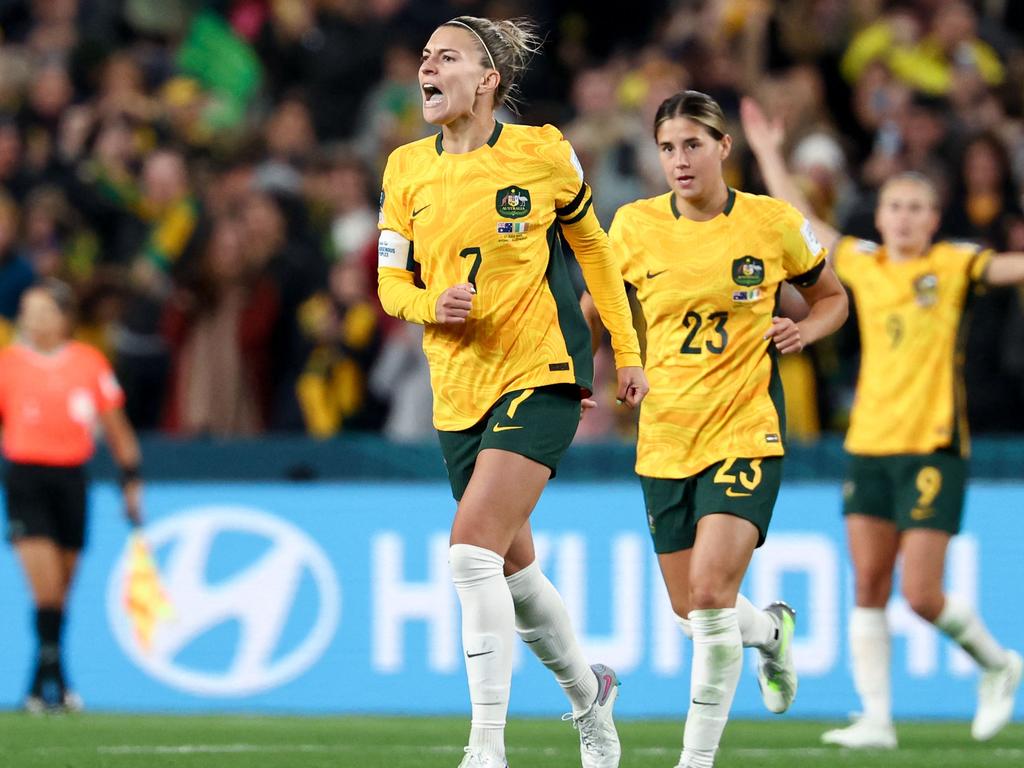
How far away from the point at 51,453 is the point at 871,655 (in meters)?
4.86

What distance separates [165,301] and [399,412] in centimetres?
191

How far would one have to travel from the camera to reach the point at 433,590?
37.8 ft

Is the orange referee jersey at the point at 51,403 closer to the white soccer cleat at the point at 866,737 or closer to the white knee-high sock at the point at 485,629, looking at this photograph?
the white soccer cleat at the point at 866,737

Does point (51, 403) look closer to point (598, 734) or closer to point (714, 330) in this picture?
point (714, 330)

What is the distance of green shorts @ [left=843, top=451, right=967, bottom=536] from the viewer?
9195mm

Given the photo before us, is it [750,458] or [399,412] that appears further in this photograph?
[399,412]

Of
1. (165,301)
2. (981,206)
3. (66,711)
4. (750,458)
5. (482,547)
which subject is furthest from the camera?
(165,301)

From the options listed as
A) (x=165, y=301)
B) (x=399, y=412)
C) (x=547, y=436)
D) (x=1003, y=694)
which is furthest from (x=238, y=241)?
(x=547, y=436)

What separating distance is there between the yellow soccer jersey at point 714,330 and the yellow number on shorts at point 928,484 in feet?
Answer: 6.13

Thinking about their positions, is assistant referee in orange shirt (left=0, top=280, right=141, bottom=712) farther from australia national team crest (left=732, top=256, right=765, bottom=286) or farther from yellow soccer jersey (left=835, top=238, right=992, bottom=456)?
australia national team crest (left=732, top=256, right=765, bottom=286)

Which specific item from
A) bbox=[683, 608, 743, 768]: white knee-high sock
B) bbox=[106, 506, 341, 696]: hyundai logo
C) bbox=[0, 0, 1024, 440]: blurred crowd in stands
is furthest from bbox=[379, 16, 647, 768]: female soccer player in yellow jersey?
bbox=[0, 0, 1024, 440]: blurred crowd in stands

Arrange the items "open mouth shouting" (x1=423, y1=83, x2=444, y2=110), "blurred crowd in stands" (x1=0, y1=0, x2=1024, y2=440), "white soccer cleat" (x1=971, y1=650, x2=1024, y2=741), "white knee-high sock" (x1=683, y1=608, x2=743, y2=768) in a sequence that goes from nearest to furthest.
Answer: "open mouth shouting" (x1=423, y1=83, x2=444, y2=110) < "white knee-high sock" (x1=683, y1=608, x2=743, y2=768) < "white soccer cleat" (x1=971, y1=650, x2=1024, y2=741) < "blurred crowd in stands" (x1=0, y1=0, x2=1024, y2=440)

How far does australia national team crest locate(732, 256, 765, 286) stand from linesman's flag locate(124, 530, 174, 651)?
530 cm

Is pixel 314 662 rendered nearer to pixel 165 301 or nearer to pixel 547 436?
pixel 165 301
